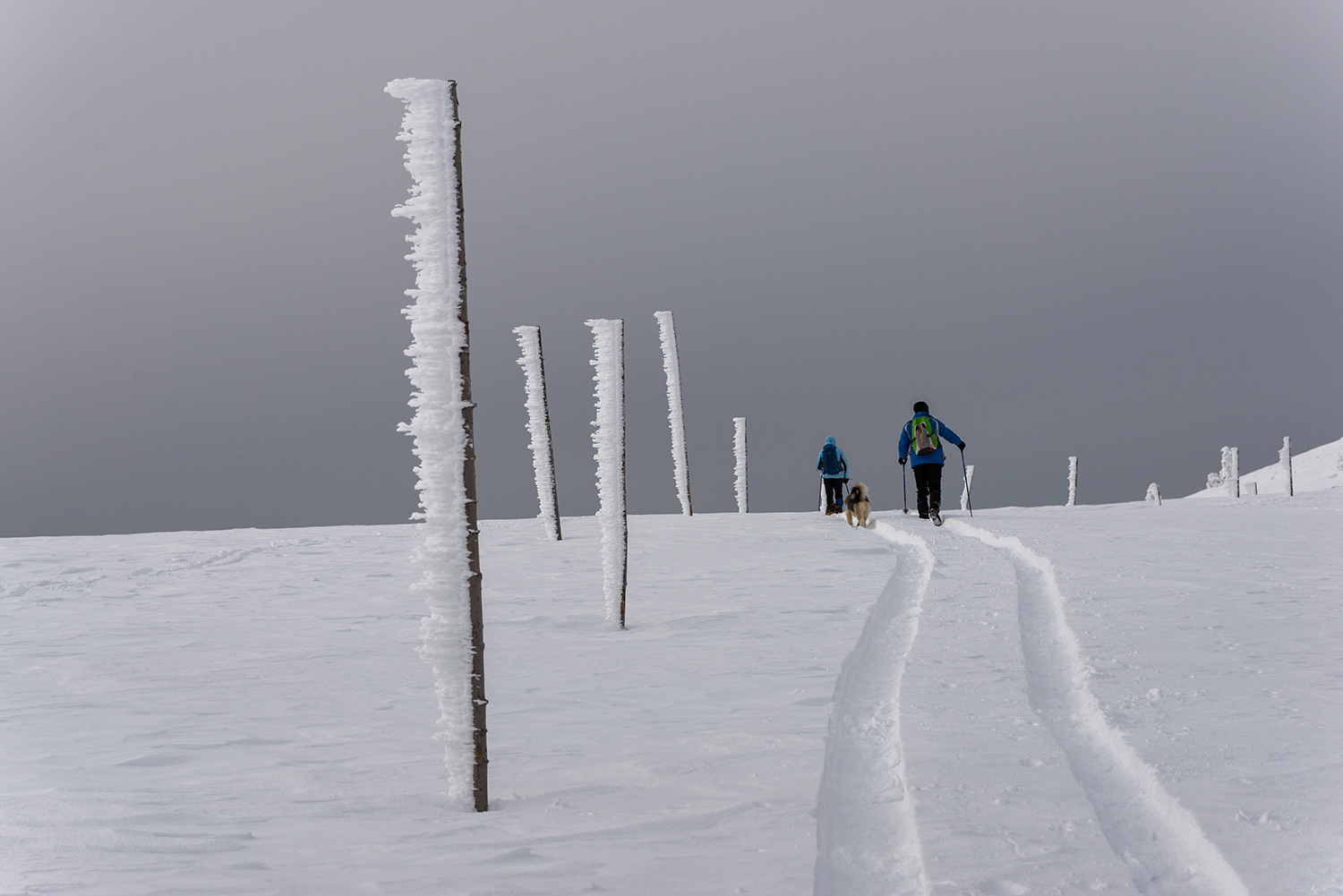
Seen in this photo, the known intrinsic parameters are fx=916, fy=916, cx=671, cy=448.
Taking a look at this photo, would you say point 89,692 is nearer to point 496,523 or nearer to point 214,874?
point 214,874

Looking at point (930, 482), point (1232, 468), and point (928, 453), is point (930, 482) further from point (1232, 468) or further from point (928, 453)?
point (1232, 468)

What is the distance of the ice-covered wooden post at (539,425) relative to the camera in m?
15.9

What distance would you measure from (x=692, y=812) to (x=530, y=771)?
46.6 inches

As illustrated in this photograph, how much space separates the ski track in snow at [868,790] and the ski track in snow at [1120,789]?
3.12 feet

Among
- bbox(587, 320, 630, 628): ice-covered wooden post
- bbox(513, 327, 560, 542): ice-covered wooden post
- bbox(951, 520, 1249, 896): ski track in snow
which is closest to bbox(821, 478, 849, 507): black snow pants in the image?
bbox(513, 327, 560, 542): ice-covered wooden post

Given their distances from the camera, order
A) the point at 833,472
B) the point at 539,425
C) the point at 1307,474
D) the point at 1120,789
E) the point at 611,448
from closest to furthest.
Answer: the point at 1120,789 → the point at 611,448 → the point at 539,425 → the point at 833,472 → the point at 1307,474

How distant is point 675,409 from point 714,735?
16.4 meters

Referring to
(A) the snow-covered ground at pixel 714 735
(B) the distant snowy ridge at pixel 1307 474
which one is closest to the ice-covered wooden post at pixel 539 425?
(A) the snow-covered ground at pixel 714 735

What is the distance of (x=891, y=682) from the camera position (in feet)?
22.4

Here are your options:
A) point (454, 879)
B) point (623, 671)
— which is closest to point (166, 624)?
point (623, 671)

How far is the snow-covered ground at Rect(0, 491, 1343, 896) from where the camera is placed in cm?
405

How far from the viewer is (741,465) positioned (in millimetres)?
25266

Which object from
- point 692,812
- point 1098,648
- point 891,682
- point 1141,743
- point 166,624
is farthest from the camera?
point 166,624

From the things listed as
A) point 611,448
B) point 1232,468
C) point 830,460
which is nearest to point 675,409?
point 830,460
